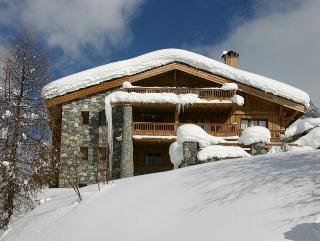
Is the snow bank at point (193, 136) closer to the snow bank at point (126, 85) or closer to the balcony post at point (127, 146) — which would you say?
the balcony post at point (127, 146)

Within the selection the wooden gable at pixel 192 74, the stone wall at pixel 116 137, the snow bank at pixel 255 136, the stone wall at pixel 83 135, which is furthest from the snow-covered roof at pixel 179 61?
the snow bank at pixel 255 136

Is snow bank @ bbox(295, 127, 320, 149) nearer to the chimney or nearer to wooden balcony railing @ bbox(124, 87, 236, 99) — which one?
wooden balcony railing @ bbox(124, 87, 236, 99)

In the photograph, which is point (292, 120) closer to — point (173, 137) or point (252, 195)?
point (173, 137)

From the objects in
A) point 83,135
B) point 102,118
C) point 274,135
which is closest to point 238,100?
point 274,135

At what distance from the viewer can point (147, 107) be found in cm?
2775

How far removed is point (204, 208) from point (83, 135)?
62.1 ft

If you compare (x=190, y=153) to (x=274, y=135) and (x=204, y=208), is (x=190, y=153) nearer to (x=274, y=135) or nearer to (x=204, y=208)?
(x=274, y=135)

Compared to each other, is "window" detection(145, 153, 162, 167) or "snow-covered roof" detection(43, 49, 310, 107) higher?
"snow-covered roof" detection(43, 49, 310, 107)

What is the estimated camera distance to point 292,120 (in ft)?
97.7

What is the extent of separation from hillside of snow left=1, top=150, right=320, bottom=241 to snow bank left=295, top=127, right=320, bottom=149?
11.9 meters

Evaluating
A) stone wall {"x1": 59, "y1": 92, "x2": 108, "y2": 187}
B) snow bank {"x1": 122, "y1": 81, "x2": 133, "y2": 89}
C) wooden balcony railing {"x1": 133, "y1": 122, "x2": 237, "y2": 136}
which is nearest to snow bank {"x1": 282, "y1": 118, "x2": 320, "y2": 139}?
wooden balcony railing {"x1": 133, "y1": 122, "x2": 237, "y2": 136}

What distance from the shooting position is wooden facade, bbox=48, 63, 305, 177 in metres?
→ 26.9

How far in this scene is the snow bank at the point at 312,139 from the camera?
23.2m

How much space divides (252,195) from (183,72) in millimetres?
20650
